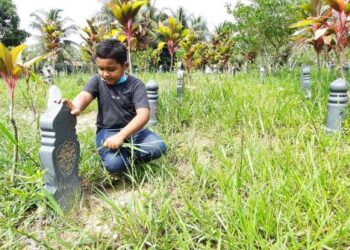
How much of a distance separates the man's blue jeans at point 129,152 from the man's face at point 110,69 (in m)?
0.41

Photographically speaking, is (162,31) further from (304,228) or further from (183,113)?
(304,228)

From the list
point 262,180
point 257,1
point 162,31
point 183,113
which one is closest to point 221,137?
point 183,113

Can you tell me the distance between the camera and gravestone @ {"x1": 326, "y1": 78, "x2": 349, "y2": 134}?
2.84m

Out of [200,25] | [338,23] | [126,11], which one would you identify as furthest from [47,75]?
[200,25]

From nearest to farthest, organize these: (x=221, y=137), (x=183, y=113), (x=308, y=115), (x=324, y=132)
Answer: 1. (x=324, y=132)
2. (x=221, y=137)
3. (x=308, y=115)
4. (x=183, y=113)

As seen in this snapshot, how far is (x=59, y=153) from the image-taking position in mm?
1962

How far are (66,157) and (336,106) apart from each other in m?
2.30

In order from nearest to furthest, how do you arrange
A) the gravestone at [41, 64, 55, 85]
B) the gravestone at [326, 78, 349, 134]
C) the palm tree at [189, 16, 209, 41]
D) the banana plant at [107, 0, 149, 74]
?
the gravestone at [326, 78, 349, 134]
the banana plant at [107, 0, 149, 74]
the gravestone at [41, 64, 55, 85]
the palm tree at [189, 16, 209, 41]

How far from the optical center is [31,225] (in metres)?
1.93

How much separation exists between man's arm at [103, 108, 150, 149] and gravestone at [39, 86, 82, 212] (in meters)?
0.24

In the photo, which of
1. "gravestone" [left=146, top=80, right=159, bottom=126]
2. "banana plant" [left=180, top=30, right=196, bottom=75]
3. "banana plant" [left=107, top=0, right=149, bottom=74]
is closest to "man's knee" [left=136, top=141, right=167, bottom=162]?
"gravestone" [left=146, top=80, right=159, bottom=126]

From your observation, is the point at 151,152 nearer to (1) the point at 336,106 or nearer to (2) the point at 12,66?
(2) the point at 12,66

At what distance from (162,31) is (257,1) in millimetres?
6824

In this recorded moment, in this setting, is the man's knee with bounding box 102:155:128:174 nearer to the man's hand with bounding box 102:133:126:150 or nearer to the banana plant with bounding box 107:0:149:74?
the man's hand with bounding box 102:133:126:150
